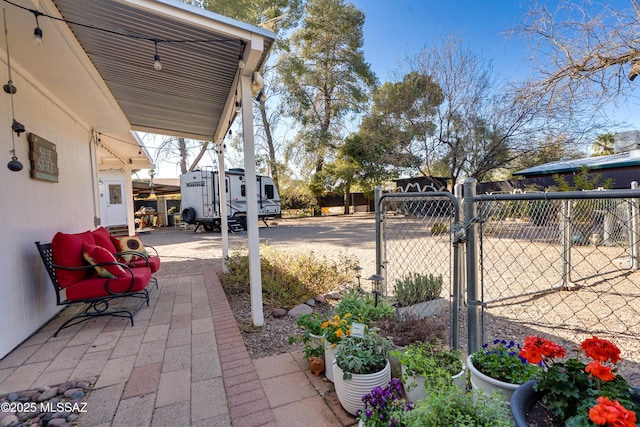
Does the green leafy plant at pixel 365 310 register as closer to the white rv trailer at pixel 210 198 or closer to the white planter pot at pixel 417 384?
the white planter pot at pixel 417 384

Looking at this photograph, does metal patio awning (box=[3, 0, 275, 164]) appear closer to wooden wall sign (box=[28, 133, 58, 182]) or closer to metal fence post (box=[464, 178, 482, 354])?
wooden wall sign (box=[28, 133, 58, 182])

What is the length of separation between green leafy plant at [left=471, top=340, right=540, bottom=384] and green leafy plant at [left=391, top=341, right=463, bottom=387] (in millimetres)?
149

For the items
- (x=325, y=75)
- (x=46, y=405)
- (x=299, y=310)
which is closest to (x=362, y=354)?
(x=299, y=310)

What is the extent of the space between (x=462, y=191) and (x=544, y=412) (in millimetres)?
1037

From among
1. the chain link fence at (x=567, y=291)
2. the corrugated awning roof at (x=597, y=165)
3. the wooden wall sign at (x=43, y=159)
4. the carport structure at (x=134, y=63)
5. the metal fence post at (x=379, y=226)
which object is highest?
the carport structure at (x=134, y=63)

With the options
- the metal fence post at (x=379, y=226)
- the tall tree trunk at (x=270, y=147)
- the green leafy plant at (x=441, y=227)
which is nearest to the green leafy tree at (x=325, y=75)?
the tall tree trunk at (x=270, y=147)

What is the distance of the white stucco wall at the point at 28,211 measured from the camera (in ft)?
8.23

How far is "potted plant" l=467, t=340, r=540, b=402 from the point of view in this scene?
50.3 inches

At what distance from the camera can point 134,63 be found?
2916mm

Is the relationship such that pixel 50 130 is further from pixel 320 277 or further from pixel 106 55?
pixel 320 277

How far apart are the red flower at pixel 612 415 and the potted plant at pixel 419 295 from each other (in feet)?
6.80

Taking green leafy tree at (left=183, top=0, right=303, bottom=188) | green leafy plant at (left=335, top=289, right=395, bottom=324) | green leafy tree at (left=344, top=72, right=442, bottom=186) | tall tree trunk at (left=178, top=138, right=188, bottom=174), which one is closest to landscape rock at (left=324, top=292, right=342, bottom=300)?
green leafy plant at (left=335, top=289, right=395, bottom=324)

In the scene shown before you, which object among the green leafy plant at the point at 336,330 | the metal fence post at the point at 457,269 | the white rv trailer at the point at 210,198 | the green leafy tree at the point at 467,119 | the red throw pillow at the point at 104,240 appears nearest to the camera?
the metal fence post at the point at 457,269

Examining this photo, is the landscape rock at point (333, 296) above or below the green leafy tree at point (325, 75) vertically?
below
